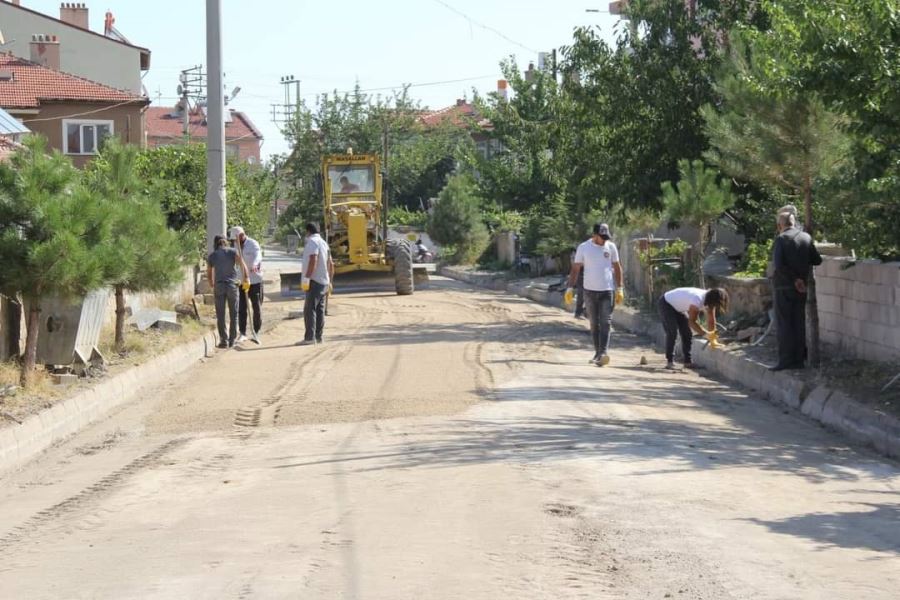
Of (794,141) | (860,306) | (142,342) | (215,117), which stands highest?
(215,117)

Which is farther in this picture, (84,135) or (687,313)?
(84,135)

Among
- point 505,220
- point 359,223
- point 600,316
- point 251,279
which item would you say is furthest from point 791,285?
point 505,220

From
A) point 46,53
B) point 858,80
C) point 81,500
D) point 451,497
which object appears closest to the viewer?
point 451,497

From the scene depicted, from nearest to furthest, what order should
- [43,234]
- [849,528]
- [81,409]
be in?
1. [849,528]
2. [43,234]
3. [81,409]

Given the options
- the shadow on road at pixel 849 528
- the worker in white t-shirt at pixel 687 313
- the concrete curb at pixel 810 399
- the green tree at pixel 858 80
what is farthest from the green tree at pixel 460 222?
the shadow on road at pixel 849 528

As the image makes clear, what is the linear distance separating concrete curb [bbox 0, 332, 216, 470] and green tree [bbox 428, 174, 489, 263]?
37192mm

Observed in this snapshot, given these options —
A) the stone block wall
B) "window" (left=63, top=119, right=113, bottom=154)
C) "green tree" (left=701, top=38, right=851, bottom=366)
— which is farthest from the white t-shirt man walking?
"window" (left=63, top=119, right=113, bottom=154)

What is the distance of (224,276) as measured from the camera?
19.7m

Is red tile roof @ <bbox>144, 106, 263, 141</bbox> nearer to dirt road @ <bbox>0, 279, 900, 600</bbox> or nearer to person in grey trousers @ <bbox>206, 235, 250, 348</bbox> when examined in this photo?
person in grey trousers @ <bbox>206, 235, 250, 348</bbox>

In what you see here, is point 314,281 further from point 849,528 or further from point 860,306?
point 849,528

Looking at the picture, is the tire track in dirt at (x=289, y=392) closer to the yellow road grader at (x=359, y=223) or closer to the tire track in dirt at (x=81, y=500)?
the tire track in dirt at (x=81, y=500)

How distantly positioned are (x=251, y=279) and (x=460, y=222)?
115 ft

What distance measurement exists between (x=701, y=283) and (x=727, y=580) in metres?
16.2

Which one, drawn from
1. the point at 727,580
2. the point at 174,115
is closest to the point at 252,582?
the point at 727,580
